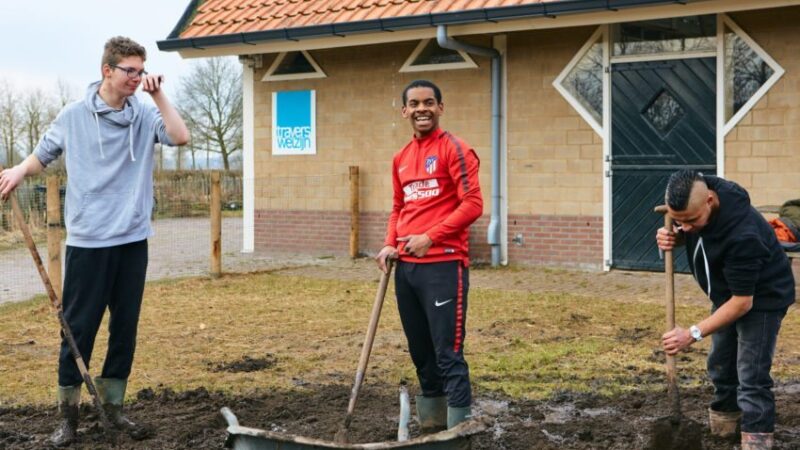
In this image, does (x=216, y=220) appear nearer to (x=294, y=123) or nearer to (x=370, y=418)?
(x=294, y=123)

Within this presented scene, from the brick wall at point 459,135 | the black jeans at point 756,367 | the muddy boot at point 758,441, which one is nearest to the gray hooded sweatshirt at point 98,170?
the black jeans at point 756,367

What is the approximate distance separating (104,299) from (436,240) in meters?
1.95

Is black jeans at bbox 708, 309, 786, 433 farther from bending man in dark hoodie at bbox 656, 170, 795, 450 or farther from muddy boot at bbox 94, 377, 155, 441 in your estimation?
muddy boot at bbox 94, 377, 155, 441

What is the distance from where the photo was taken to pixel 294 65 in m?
16.0

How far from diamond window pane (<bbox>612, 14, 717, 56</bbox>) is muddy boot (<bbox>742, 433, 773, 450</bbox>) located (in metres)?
8.02

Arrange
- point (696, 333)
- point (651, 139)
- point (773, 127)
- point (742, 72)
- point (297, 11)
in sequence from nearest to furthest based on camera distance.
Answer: point (696, 333), point (773, 127), point (742, 72), point (651, 139), point (297, 11)

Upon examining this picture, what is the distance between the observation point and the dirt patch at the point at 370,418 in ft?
18.7

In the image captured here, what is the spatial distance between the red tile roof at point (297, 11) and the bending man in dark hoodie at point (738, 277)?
770cm

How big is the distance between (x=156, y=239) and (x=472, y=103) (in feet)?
22.2

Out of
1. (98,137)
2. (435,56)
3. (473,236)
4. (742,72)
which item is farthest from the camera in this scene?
(435,56)

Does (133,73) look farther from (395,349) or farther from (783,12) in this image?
(783,12)

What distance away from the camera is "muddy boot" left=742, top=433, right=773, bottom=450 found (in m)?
5.13

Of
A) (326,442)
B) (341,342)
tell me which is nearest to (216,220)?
(341,342)

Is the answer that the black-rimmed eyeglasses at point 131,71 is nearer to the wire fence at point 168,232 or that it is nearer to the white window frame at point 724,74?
the white window frame at point 724,74
